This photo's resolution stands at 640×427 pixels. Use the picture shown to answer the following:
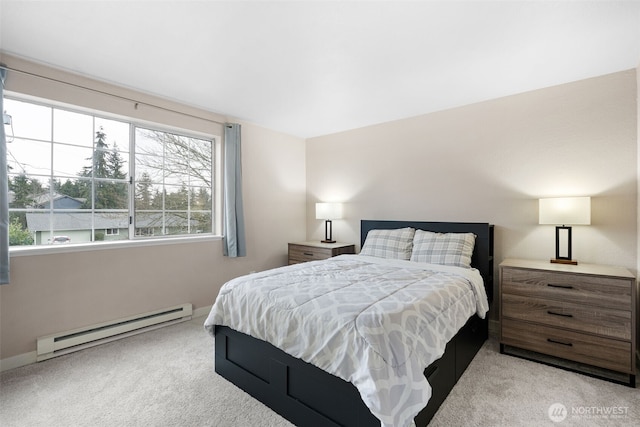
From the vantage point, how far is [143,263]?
115 inches

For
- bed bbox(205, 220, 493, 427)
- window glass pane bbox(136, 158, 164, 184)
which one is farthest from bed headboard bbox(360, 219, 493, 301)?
window glass pane bbox(136, 158, 164, 184)

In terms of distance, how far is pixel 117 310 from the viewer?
274cm

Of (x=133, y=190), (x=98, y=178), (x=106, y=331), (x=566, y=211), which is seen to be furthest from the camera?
(x=133, y=190)

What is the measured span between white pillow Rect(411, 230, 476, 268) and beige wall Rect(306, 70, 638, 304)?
0.48 metres

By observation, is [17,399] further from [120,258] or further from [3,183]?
[3,183]

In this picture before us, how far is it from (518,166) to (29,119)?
456 centimetres

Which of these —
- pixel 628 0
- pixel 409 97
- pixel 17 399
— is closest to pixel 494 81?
pixel 409 97

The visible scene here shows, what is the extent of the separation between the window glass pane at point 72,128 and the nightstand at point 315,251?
8.65 feet

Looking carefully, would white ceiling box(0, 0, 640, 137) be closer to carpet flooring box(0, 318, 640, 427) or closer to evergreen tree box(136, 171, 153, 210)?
evergreen tree box(136, 171, 153, 210)

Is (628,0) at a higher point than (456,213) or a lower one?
higher

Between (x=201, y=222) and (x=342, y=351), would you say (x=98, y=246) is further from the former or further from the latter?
(x=342, y=351)

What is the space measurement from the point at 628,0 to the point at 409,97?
160cm

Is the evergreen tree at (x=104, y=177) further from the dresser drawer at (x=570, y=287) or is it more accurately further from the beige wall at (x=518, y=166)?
the dresser drawer at (x=570, y=287)

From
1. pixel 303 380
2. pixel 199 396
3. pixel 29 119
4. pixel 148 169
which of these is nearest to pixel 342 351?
pixel 303 380
